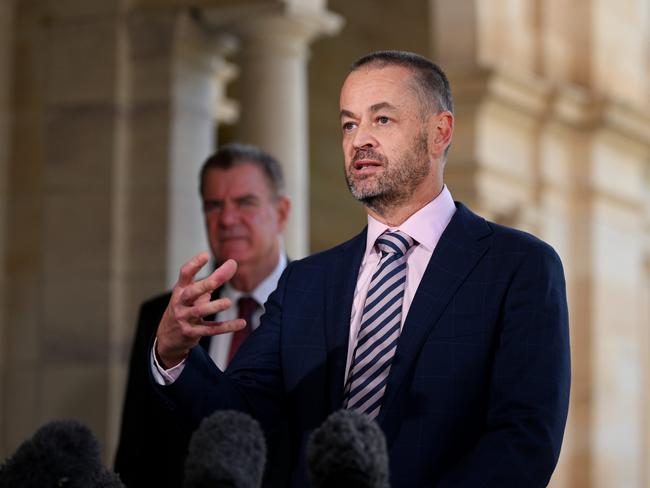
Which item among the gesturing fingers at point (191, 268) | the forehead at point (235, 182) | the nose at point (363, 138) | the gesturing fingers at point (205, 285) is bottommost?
the gesturing fingers at point (205, 285)

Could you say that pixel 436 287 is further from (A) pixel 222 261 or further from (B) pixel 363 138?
(A) pixel 222 261

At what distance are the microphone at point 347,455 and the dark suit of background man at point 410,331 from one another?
64 cm

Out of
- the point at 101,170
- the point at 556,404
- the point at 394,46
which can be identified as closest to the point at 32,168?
the point at 101,170

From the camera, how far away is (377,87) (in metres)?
3.27

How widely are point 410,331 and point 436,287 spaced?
120mm

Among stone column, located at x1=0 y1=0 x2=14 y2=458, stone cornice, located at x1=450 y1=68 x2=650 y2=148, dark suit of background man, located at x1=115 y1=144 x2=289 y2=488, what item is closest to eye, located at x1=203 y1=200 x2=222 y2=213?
dark suit of background man, located at x1=115 y1=144 x2=289 y2=488

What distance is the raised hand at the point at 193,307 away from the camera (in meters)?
2.96

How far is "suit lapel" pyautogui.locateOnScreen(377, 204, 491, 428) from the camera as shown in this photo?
3174mm

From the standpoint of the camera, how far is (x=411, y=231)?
3.38m

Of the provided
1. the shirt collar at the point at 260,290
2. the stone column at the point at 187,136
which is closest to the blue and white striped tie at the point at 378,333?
the shirt collar at the point at 260,290

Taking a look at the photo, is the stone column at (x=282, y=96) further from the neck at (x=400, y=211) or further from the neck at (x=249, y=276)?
the neck at (x=400, y=211)

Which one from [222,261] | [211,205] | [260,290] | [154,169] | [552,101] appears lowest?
[260,290]

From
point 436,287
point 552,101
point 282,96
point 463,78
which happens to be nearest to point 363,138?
point 436,287

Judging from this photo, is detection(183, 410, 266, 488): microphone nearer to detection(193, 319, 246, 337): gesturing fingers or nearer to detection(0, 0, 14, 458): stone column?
detection(193, 319, 246, 337): gesturing fingers
